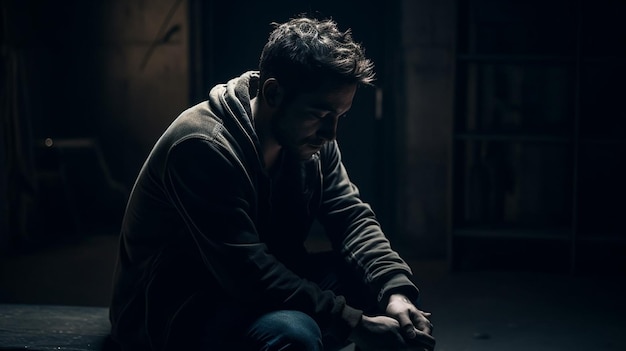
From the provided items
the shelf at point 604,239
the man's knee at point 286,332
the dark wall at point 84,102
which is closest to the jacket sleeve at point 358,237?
the man's knee at point 286,332

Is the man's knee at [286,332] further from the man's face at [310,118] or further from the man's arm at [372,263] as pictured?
the man's face at [310,118]

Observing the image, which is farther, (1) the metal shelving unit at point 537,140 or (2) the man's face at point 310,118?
(1) the metal shelving unit at point 537,140

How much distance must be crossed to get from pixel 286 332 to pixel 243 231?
298 millimetres

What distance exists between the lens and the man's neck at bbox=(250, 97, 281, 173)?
8.08 feet

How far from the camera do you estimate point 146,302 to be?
233 centimetres

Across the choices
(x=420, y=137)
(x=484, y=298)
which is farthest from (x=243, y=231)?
(x=420, y=137)

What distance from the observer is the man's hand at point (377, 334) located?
230 cm

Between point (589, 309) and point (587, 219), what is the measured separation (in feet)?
3.65

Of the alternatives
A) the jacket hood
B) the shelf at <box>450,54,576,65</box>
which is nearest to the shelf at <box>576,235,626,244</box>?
the shelf at <box>450,54,576,65</box>

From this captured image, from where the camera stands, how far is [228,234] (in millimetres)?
2254

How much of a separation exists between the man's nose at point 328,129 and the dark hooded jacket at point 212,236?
0.62ft

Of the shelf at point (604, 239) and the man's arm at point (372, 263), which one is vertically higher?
the man's arm at point (372, 263)

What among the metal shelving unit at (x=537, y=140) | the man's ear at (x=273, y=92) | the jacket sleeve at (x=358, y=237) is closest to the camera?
the man's ear at (x=273, y=92)

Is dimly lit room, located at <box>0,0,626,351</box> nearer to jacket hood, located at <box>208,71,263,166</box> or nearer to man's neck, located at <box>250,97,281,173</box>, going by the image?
man's neck, located at <box>250,97,281,173</box>
